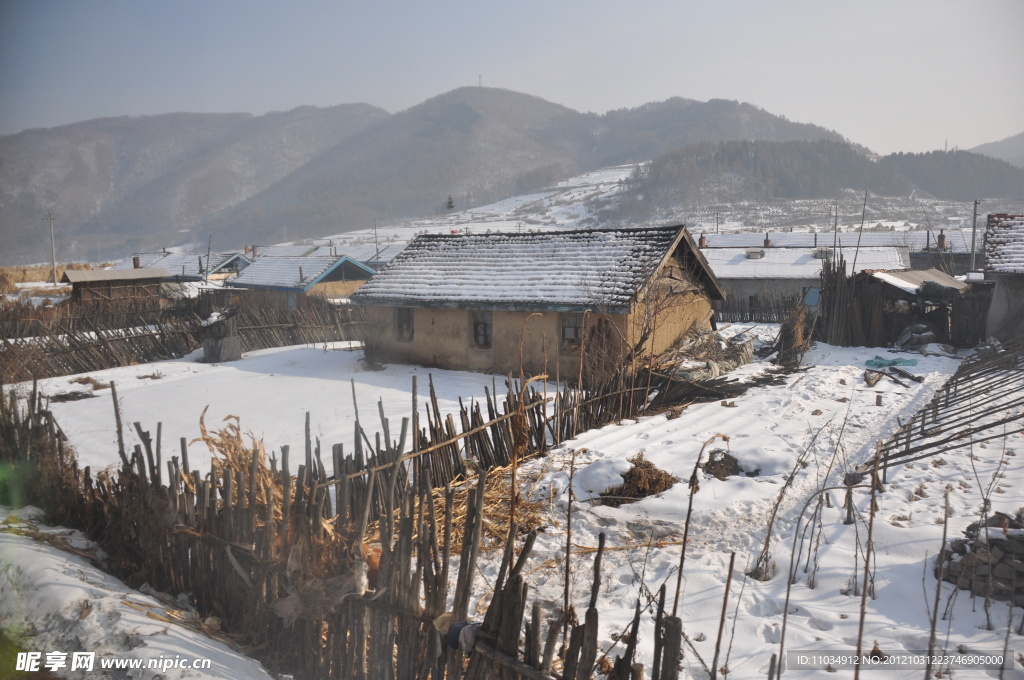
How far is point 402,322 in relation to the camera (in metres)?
16.8

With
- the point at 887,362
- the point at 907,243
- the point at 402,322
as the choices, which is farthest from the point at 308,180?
the point at 887,362

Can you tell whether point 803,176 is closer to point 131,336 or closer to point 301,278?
point 301,278

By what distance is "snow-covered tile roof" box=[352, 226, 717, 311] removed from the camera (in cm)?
1387

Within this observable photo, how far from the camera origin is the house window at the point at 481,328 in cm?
1527

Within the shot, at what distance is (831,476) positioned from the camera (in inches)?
287

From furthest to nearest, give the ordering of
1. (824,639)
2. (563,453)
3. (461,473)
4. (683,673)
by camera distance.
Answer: (563,453), (461,473), (824,639), (683,673)

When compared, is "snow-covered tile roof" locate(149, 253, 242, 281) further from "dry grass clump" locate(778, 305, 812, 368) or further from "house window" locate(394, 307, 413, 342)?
"dry grass clump" locate(778, 305, 812, 368)

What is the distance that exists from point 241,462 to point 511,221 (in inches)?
3498

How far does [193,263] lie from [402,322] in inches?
1250

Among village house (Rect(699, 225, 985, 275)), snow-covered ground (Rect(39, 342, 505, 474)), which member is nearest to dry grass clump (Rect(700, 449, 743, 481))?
snow-covered ground (Rect(39, 342, 505, 474))

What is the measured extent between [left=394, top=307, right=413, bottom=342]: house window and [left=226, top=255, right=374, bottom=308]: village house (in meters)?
11.3

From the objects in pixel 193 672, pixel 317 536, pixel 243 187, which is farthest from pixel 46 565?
pixel 243 187

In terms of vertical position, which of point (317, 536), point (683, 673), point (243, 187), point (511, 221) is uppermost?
point (243, 187)

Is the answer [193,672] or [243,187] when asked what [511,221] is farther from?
[243,187]
